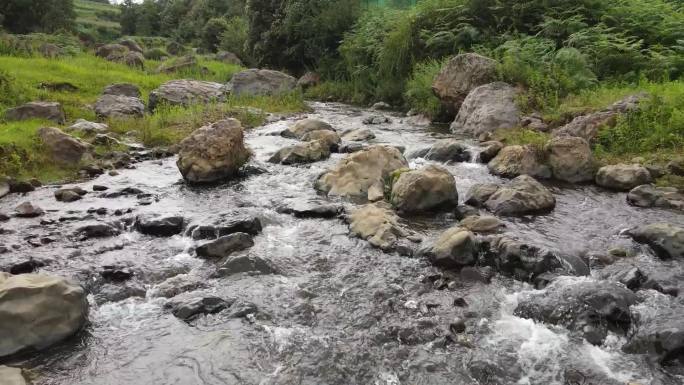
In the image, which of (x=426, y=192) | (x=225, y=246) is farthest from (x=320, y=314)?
(x=426, y=192)

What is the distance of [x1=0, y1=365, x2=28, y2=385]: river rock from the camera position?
4844 millimetres

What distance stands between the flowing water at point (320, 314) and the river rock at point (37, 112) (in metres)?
6.21

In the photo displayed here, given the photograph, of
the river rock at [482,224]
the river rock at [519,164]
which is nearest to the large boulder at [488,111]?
the river rock at [519,164]

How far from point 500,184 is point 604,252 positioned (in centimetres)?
341

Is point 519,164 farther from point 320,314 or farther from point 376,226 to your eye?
point 320,314

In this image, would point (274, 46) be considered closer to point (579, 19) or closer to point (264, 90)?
point (264, 90)

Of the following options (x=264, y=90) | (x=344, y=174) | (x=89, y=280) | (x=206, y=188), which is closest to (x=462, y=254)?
(x=344, y=174)

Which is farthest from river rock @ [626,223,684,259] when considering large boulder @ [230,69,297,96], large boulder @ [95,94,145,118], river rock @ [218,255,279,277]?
large boulder @ [230,69,297,96]

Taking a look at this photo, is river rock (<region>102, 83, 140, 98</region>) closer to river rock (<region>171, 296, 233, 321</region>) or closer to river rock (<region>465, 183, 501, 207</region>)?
river rock (<region>465, 183, 501, 207</region>)

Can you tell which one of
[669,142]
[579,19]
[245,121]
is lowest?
[245,121]

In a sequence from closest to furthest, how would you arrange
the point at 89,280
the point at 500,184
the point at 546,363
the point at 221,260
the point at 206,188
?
the point at 546,363
the point at 89,280
the point at 221,260
the point at 500,184
the point at 206,188

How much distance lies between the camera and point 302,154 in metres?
13.9

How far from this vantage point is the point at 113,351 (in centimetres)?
570

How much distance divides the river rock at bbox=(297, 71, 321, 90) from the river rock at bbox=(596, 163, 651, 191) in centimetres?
2225
